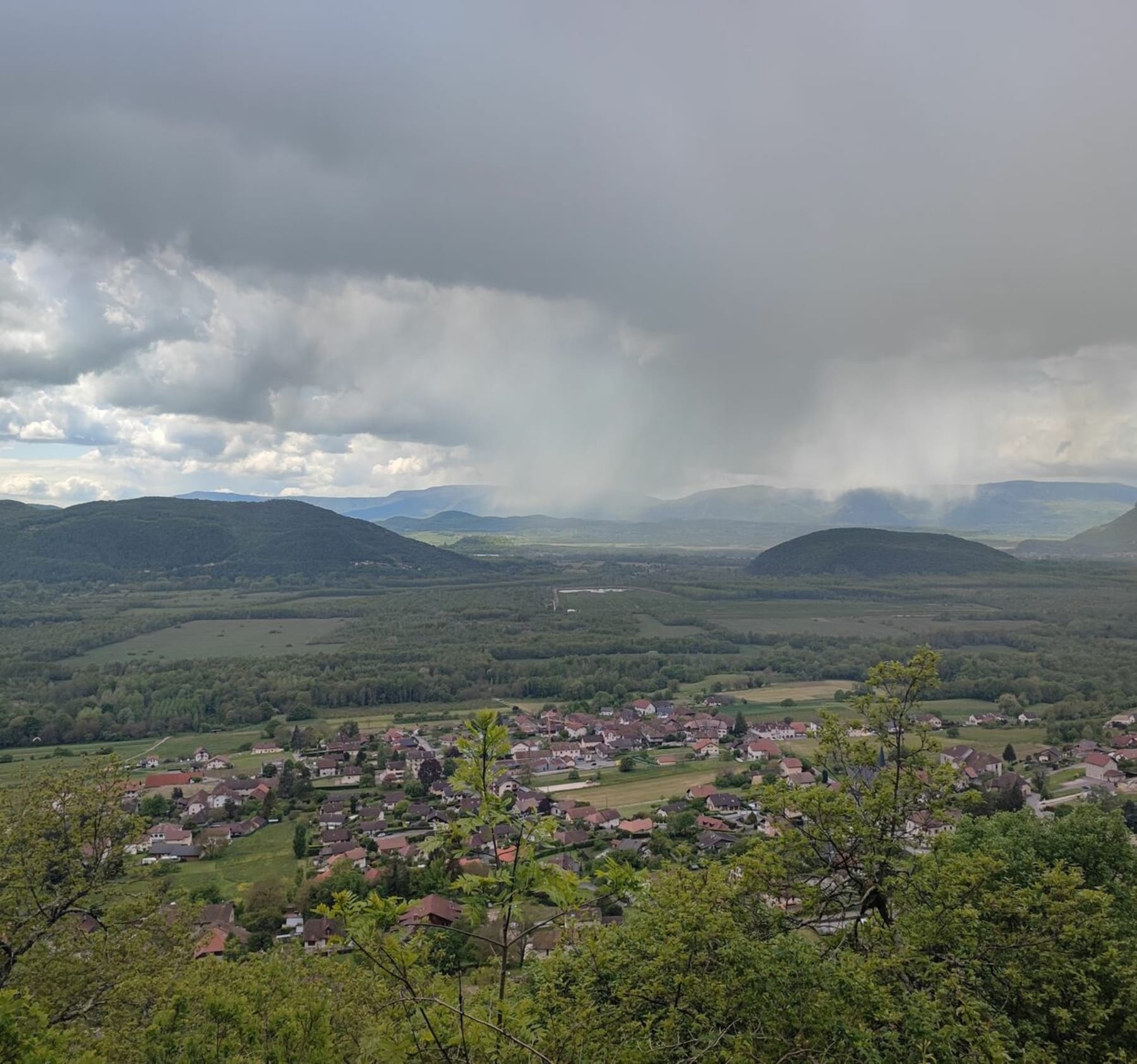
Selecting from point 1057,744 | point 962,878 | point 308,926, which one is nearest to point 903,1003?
point 962,878

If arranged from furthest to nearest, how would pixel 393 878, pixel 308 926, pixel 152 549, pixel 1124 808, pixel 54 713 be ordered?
pixel 152 549 < pixel 54 713 < pixel 1124 808 < pixel 393 878 < pixel 308 926

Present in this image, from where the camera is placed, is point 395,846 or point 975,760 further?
point 975,760

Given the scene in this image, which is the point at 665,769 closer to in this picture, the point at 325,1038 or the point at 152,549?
the point at 325,1038

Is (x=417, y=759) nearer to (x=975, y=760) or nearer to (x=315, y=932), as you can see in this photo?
(x=315, y=932)

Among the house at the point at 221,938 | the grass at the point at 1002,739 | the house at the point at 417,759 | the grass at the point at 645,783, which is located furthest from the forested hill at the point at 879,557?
the house at the point at 221,938

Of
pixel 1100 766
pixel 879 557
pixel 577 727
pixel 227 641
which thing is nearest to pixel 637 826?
pixel 577 727

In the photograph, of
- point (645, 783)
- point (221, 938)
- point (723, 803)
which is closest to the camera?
point (221, 938)
